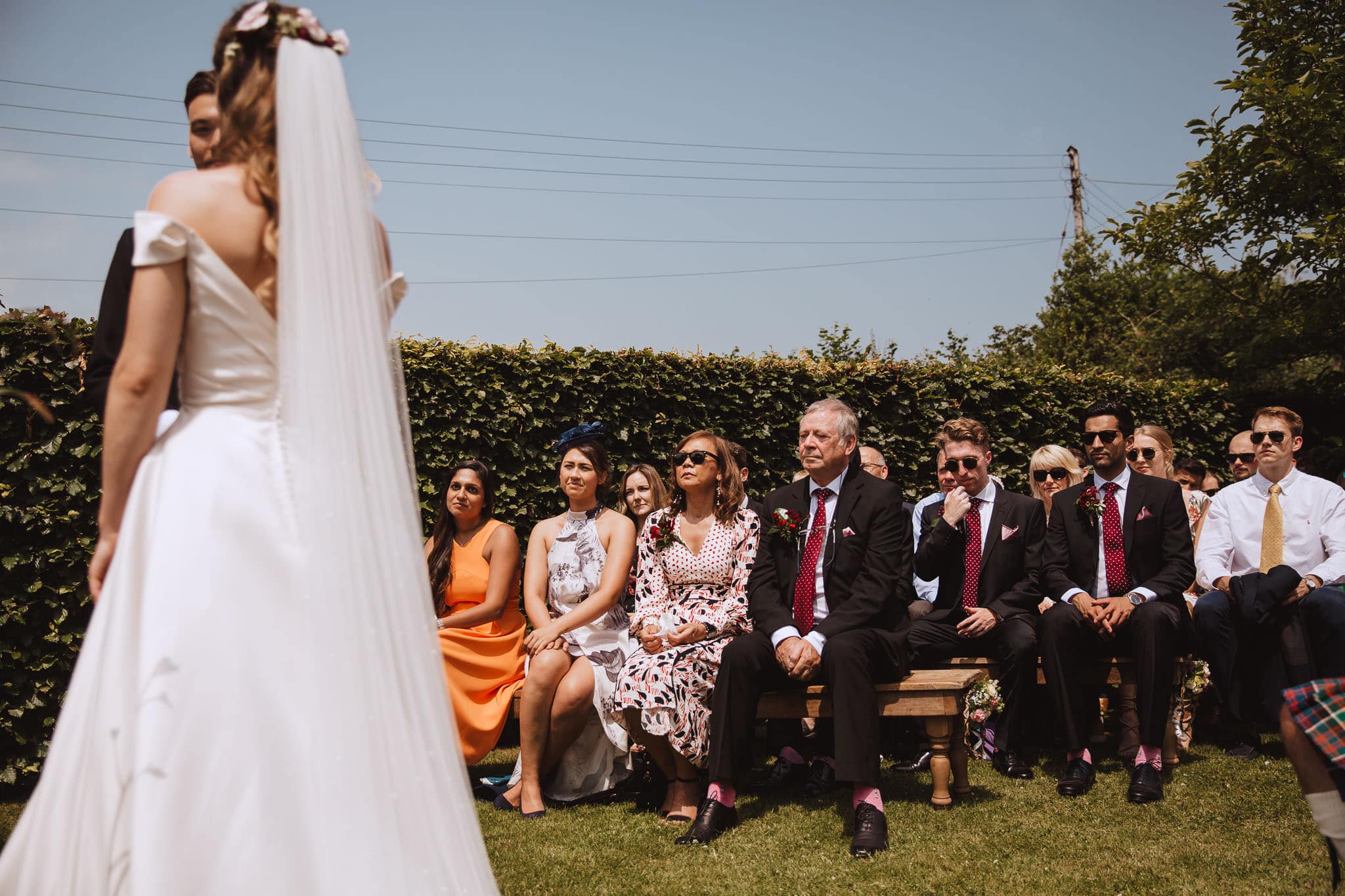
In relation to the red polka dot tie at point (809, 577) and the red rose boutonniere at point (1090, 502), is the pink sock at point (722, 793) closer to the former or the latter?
the red polka dot tie at point (809, 577)

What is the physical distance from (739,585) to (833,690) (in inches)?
38.1

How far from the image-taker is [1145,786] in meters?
4.92

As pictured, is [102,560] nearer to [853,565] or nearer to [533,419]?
[853,565]

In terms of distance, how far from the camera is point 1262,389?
11719mm

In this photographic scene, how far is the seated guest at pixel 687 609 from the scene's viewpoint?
491 cm

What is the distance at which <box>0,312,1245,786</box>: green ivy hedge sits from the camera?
18.0 ft

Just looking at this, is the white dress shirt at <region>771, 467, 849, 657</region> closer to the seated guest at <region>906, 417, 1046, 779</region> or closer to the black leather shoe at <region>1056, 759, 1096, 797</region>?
the seated guest at <region>906, 417, 1046, 779</region>

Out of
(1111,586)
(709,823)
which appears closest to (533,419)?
(709,823)

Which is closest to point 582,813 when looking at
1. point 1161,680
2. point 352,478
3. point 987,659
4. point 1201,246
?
point 987,659

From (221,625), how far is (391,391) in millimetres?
638

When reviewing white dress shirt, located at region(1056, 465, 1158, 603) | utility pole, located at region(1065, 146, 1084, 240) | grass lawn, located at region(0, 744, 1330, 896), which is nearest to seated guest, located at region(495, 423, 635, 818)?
grass lawn, located at region(0, 744, 1330, 896)

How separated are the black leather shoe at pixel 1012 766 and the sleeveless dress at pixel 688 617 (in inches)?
68.4

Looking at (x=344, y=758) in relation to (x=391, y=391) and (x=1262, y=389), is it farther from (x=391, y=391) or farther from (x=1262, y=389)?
(x=1262, y=389)

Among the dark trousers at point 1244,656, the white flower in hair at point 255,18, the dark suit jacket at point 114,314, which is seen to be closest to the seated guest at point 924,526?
the dark trousers at point 1244,656
